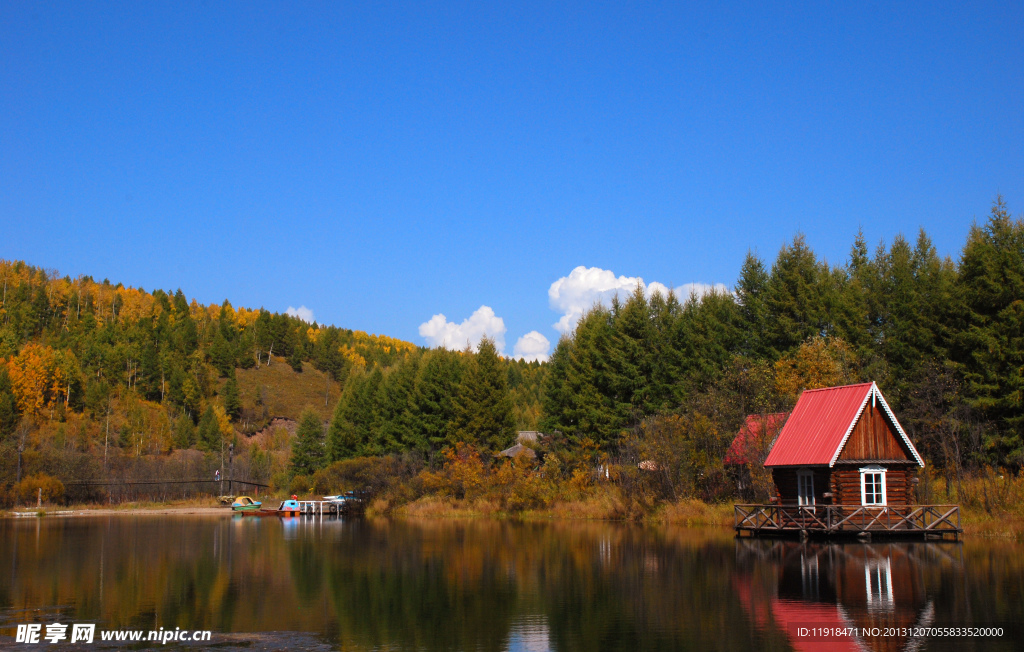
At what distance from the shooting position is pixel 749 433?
40250 mm

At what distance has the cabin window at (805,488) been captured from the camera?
111 ft

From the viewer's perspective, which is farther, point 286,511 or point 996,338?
point 286,511

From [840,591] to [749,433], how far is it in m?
22.4

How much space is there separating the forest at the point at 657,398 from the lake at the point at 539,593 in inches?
439

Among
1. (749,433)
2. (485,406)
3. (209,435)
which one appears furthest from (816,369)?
(209,435)

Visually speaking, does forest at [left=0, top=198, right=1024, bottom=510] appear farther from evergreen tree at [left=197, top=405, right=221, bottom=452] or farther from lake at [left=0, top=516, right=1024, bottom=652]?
lake at [left=0, top=516, right=1024, bottom=652]

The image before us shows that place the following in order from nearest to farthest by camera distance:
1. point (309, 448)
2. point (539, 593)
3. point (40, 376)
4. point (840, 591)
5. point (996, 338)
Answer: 1. point (840, 591)
2. point (539, 593)
3. point (996, 338)
4. point (309, 448)
5. point (40, 376)

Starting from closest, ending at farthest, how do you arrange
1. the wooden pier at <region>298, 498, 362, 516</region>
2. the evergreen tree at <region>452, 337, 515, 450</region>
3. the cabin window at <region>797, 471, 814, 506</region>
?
the cabin window at <region>797, 471, 814, 506</region>, the evergreen tree at <region>452, 337, 515, 450</region>, the wooden pier at <region>298, 498, 362, 516</region>

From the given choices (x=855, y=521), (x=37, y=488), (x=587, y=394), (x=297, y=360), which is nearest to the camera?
(x=855, y=521)

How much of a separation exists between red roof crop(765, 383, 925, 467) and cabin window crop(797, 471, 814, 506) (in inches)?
35.0

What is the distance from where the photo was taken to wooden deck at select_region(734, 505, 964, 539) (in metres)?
30.4

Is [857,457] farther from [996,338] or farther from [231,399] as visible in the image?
[231,399]

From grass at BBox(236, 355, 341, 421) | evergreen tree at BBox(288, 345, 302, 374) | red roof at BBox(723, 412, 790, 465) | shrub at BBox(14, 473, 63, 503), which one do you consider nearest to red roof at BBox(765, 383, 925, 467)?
red roof at BBox(723, 412, 790, 465)

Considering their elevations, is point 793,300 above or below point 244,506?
above
